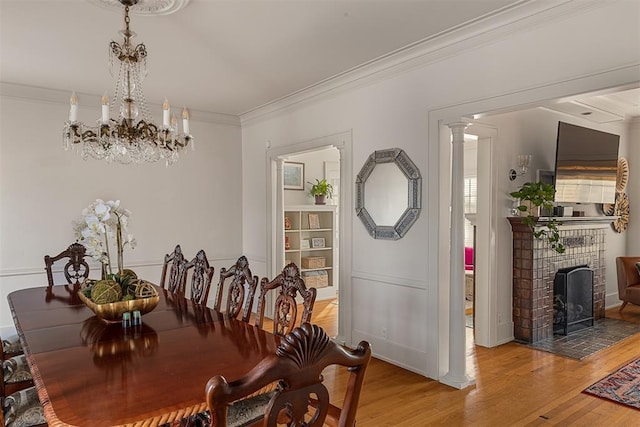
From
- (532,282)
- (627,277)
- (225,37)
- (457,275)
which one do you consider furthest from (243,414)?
(627,277)

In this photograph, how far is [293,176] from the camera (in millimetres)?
7102

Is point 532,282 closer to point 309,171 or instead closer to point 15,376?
point 309,171

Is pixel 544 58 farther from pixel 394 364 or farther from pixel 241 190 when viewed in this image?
pixel 241 190

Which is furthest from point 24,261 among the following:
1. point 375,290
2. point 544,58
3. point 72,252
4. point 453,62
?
point 544,58

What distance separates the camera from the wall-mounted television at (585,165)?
475 cm

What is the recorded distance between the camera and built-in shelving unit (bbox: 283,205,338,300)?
6785 mm

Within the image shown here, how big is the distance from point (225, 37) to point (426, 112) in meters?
1.72

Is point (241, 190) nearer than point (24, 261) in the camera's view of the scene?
No

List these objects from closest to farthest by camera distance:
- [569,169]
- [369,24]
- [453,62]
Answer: [369,24] < [453,62] < [569,169]

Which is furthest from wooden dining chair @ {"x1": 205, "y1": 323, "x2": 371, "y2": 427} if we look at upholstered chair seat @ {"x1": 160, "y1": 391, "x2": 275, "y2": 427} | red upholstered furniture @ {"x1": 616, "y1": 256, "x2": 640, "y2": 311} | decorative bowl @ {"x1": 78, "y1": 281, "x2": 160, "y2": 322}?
red upholstered furniture @ {"x1": 616, "y1": 256, "x2": 640, "y2": 311}

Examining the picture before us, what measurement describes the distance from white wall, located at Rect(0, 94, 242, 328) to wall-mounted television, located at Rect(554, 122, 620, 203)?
415 centimetres

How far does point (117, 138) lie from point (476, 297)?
146 inches

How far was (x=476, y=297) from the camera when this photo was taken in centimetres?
445

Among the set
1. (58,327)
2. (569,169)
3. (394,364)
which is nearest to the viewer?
(58,327)
